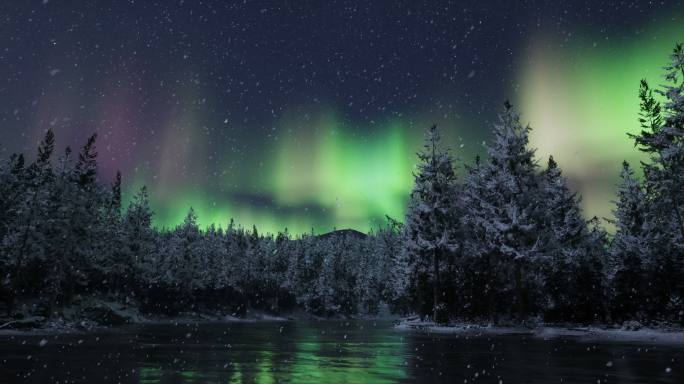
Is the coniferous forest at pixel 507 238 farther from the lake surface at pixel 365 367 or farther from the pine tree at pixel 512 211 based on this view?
the lake surface at pixel 365 367

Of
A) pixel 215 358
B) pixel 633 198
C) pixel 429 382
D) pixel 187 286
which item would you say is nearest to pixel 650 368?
pixel 429 382

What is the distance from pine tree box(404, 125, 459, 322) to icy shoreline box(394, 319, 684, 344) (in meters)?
5.87

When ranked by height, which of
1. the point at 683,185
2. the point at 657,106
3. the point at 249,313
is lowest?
the point at 249,313

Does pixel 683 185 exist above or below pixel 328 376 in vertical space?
above

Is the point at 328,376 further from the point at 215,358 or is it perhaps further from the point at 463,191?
the point at 463,191

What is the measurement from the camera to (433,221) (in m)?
48.0

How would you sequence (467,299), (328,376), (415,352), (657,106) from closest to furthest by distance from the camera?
(328,376)
(415,352)
(657,106)
(467,299)

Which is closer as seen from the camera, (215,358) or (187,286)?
(215,358)

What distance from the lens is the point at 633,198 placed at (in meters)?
46.1

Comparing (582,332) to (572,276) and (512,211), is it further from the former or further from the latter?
(512,211)

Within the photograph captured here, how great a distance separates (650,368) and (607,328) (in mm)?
24422

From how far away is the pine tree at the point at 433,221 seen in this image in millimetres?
46625

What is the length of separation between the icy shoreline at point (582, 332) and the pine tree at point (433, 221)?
231 inches

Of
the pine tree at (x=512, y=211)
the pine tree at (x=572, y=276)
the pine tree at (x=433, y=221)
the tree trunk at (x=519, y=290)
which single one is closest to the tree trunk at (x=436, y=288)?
the pine tree at (x=433, y=221)
